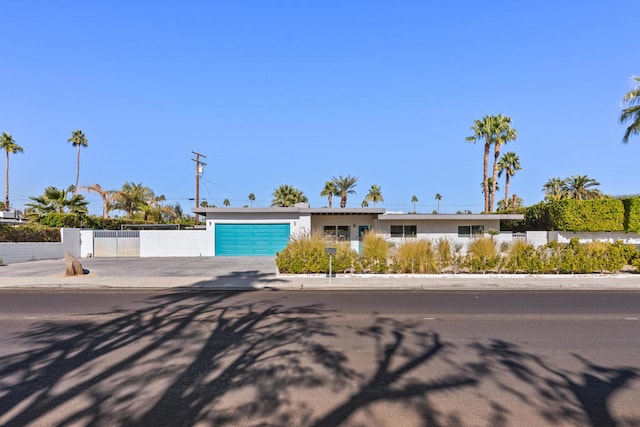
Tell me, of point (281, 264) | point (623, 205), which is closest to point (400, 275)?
point (281, 264)

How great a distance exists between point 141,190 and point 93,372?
43196 millimetres

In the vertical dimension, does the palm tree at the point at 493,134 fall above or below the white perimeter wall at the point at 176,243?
above

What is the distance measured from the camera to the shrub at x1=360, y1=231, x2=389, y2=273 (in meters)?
15.7

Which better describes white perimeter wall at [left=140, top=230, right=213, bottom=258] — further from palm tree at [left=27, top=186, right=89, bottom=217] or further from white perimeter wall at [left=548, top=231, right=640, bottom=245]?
white perimeter wall at [left=548, top=231, right=640, bottom=245]

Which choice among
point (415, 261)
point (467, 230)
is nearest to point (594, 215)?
point (467, 230)

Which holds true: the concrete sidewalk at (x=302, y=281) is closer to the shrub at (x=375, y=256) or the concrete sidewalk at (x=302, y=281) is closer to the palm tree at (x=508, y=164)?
the shrub at (x=375, y=256)

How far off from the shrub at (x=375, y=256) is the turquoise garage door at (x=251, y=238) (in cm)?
1112

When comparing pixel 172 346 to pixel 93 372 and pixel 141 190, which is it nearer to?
pixel 93 372

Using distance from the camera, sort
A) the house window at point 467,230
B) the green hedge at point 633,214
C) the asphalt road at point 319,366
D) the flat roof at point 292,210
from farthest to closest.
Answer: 1. the house window at point 467,230
2. the green hedge at point 633,214
3. the flat roof at point 292,210
4. the asphalt road at point 319,366

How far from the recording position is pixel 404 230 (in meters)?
29.7

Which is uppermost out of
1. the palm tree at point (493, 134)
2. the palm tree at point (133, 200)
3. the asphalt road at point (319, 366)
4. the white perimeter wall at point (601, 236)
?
the palm tree at point (493, 134)

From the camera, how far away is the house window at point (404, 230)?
29.6m

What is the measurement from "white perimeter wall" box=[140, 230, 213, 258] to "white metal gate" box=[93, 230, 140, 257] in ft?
1.50

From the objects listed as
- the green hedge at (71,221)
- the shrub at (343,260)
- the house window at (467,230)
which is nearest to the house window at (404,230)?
the house window at (467,230)
